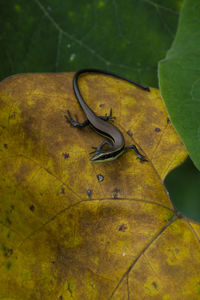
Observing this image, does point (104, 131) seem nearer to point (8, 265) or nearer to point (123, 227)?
point (123, 227)

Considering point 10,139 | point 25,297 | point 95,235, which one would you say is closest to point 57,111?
point 10,139

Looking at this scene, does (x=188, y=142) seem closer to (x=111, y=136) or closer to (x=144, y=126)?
(x=144, y=126)

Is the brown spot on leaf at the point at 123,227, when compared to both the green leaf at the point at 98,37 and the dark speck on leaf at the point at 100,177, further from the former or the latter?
the green leaf at the point at 98,37

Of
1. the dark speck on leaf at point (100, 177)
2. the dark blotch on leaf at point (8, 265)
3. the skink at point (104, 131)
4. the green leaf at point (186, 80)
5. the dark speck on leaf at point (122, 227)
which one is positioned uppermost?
the green leaf at point (186, 80)

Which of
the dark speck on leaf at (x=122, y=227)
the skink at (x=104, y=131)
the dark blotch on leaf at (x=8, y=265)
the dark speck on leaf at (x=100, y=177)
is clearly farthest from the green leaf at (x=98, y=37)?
the dark blotch on leaf at (x=8, y=265)

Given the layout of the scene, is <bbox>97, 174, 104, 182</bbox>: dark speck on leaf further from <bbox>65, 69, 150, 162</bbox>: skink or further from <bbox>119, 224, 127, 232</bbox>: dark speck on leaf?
<bbox>119, 224, 127, 232</bbox>: dark speck on leaf

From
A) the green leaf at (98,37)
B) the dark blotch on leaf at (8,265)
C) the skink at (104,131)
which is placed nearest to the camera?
the dark blotch on leaf at (8,265)

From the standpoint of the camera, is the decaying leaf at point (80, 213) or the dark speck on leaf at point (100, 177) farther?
the dark speck on leaf at point (100, 177)
